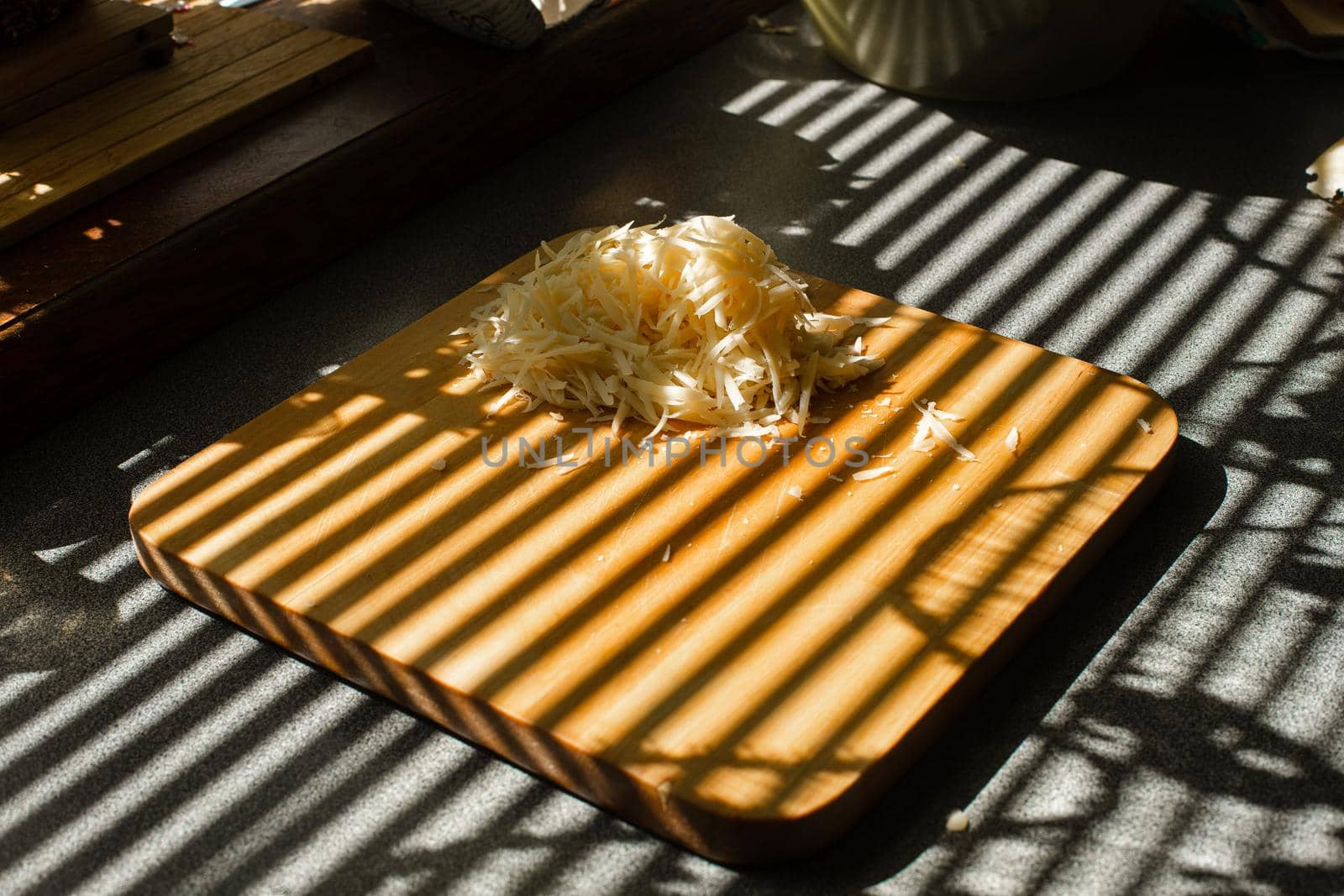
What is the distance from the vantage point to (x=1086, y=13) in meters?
2.60

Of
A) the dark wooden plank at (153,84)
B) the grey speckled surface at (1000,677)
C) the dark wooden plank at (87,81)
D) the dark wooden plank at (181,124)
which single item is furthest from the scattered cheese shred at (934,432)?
the dark wooden plank at (87,81)

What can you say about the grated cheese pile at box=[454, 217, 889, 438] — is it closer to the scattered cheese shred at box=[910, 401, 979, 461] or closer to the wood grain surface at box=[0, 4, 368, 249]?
the scattered cheese shred at box=[910, 401, 979, 461]

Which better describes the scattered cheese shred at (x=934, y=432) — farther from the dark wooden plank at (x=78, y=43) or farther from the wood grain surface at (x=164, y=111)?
the dark wooden plank at (x=78, y=43)

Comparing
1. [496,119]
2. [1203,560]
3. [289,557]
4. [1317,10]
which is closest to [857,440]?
[1203,560]

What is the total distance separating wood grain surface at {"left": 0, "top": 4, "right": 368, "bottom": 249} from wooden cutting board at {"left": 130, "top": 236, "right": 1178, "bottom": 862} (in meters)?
0.66

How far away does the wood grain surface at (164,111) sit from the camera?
2164mm

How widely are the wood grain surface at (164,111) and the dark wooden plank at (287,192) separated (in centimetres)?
3

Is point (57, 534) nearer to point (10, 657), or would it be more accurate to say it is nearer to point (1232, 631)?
point (10, 657)

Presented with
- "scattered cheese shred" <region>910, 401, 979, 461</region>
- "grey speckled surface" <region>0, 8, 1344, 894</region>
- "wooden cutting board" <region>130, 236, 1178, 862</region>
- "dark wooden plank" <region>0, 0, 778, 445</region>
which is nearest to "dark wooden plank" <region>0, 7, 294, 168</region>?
"dark wooden plank" <region>0, 0, 778, 445</region>

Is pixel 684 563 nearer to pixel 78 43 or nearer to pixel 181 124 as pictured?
pixel 181 124

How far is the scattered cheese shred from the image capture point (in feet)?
5.37

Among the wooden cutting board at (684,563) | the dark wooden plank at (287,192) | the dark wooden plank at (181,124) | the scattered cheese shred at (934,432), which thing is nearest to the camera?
the wooden cutting board at (684,563)

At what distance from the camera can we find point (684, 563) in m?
1.50

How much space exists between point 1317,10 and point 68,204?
246 cm
